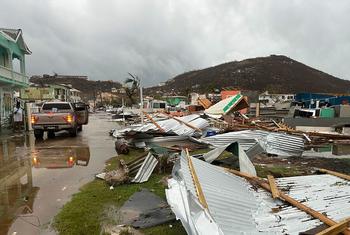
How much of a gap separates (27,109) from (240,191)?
22233 mm

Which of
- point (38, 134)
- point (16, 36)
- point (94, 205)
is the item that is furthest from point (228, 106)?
point (16, 36)

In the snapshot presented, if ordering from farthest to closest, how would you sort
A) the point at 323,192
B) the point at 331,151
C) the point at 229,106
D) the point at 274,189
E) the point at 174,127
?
the point at 229,106, the point at 174,127, the point at 331,151, the point at 323,192, the point at 274,189

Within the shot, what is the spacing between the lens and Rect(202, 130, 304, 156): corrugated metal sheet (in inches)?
483

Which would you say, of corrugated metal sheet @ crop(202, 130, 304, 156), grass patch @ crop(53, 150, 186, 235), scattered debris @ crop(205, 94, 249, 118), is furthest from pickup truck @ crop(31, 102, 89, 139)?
grass patch @ crop(53, 150, 186, 235)

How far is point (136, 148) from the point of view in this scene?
45.7 ft

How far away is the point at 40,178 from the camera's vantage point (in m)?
9.19

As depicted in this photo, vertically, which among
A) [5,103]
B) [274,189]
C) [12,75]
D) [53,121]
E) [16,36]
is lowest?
[53,121]

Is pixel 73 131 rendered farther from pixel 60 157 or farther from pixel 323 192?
pixel 323 192

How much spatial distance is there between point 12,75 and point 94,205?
24674 millimetres

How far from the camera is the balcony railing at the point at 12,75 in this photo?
26.1 metres

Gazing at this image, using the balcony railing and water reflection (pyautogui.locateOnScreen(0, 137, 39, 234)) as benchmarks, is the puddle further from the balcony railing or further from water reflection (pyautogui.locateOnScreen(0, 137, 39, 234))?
the balcony railing

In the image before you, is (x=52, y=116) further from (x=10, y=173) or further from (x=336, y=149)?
(x=336, y=149)

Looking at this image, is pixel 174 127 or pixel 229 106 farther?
pixel 229 106

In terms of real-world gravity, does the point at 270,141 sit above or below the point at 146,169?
above
